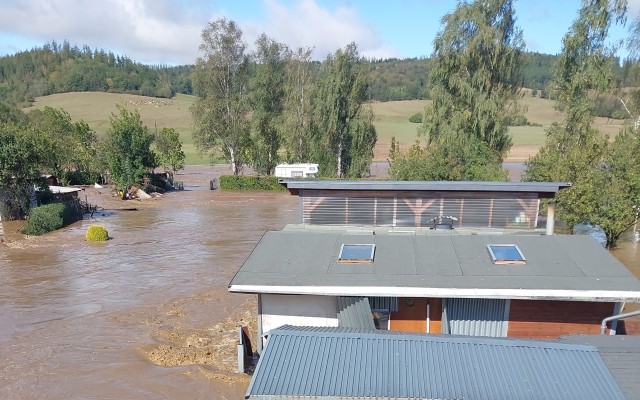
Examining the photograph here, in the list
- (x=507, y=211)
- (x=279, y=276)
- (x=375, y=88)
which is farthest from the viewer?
(x=375, y=88)

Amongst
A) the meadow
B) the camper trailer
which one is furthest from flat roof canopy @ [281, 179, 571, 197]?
the meadow

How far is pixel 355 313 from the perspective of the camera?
10375 mm

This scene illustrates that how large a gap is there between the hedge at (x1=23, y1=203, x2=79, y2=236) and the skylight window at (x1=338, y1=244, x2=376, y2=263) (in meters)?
28.5

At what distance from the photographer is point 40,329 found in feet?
55.2

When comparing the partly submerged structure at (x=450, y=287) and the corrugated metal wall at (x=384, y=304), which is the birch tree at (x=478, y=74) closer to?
the partly submerged structure at (x=450, y=287)

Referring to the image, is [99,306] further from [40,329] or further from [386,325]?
[386,325]

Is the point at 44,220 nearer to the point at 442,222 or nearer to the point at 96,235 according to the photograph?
the point at 96,235

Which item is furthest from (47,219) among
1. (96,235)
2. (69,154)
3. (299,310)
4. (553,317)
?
(553,317)

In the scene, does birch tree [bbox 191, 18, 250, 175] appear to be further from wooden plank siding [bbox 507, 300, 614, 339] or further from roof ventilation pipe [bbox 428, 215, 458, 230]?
wooden plank siding [bbox 507, 300, 614, 339]

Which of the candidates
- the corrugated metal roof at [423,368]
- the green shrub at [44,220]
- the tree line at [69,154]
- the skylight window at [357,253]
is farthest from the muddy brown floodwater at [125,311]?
the corrugated metal roof at [423,368]

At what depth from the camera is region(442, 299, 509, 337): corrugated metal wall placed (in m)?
10.9

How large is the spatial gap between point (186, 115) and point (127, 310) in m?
128

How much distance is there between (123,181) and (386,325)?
4163cm

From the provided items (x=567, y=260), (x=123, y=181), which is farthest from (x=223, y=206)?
(x=567, y=260)
